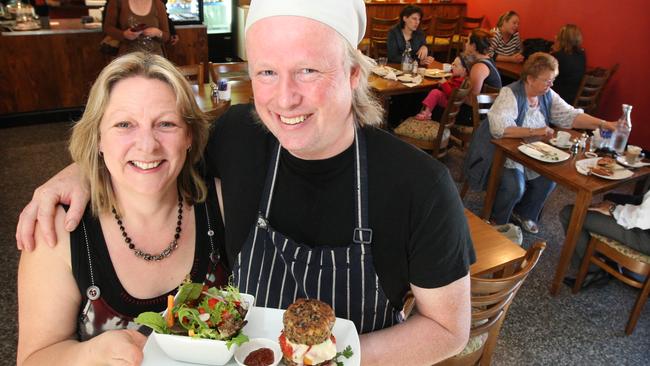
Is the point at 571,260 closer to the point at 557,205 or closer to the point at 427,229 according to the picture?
the point at 557,205

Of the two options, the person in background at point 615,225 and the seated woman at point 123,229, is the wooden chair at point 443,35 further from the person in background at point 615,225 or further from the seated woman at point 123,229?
the seated woman at point 123,229

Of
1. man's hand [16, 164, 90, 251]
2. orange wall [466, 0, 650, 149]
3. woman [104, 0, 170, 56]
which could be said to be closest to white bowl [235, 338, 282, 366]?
man's hand [16, 164, 90, 251]

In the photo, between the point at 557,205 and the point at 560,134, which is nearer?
the point at 560,134

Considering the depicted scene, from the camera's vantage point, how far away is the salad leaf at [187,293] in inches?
44.1

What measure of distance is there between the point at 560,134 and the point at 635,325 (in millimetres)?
1489

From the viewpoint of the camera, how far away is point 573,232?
3328 mm

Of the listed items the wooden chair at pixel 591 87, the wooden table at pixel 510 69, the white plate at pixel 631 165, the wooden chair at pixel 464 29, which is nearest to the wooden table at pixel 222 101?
the white plate at pixel 631 165

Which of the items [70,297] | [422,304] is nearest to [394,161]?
[422,304]

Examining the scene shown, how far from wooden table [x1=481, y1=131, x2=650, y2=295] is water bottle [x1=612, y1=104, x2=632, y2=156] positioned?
285 mm

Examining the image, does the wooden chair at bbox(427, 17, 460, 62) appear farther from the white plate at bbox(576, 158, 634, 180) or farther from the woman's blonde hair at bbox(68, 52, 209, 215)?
the woman's blonde hair at bbox(68, 52, 209, 215)

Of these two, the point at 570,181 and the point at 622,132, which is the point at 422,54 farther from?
A: the point at 570,181

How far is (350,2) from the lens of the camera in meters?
1.21

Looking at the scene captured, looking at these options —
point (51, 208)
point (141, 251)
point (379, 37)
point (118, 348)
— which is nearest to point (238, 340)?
point (118, 348)

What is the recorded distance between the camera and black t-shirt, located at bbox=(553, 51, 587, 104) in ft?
19.2
